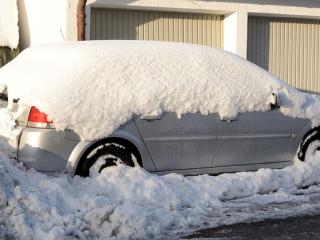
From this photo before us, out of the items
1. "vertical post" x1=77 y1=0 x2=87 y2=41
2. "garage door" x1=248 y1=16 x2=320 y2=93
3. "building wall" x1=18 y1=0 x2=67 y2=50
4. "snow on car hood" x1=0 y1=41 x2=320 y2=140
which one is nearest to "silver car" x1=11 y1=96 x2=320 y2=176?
"snow on car hood" x1=0 y1=41 x2=320 y2=140

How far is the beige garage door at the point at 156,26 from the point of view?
1259 cm

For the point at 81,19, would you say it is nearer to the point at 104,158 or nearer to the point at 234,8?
the point at 234,8

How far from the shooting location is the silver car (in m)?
6.67

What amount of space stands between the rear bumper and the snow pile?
6.12 meters

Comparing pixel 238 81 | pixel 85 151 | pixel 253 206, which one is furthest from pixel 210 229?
pixel 238 81

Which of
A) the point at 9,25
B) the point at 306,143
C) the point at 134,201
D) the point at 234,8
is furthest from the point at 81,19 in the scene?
the point at 134,201

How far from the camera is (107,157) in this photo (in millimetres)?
6934

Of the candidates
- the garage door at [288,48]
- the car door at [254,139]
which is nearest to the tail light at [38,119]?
the car door at [254,139]

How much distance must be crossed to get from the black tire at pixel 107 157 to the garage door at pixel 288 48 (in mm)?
7721

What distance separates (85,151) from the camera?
6801mm

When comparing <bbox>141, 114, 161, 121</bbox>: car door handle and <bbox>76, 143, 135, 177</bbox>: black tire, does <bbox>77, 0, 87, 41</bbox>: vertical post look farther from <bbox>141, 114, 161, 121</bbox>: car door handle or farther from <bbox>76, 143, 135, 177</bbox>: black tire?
<bbox>76, 143, 135, 177</bbox>: black tire

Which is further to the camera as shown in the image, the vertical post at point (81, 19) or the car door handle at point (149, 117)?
the vertical post at point (81, 19)

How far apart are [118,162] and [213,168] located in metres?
1.30

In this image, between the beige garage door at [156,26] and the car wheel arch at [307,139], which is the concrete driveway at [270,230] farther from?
the beige garage door at [156,26]
